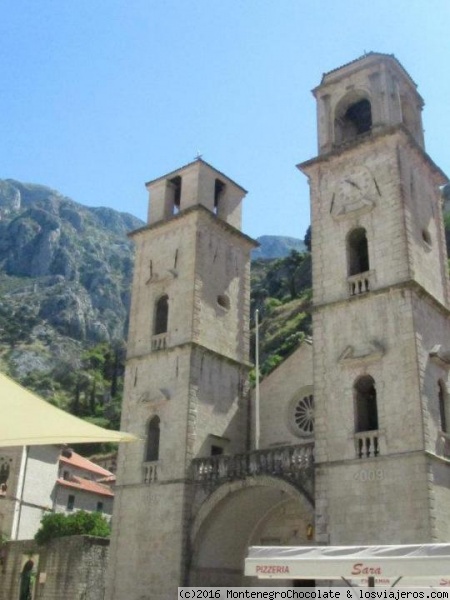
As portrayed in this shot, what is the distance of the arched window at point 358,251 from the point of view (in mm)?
21234

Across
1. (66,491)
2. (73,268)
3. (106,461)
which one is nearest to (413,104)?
(66,491)

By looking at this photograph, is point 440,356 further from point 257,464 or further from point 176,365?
point 176,365

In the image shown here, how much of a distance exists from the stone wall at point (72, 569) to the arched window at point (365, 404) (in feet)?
47.0

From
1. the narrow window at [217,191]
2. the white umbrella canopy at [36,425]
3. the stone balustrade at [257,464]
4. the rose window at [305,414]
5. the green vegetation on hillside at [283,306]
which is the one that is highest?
the green vegetation on hillside at [283,306]

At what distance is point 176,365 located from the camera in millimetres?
23922

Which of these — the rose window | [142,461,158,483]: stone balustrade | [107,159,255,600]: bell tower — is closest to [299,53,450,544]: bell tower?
the rose window

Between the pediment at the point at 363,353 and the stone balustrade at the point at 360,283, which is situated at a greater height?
the stone balustrade at the point at 360,283

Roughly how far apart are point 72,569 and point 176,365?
10.3m

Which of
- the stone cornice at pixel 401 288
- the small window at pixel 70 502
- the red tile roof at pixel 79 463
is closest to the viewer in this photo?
the stone cornice at pixel 401 288

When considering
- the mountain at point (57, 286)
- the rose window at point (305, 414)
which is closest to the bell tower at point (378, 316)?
the rose window at point (305, 414)

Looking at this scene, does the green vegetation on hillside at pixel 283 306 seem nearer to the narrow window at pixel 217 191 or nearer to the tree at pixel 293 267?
the tree at pixel 293 267

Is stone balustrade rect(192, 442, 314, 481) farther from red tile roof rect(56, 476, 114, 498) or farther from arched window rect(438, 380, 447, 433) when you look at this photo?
red tile roof rect(56, 476, 114, 498)

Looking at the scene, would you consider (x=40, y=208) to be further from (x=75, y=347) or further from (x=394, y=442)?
(x=394, y=442)

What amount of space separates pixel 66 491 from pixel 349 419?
96.5 ft
